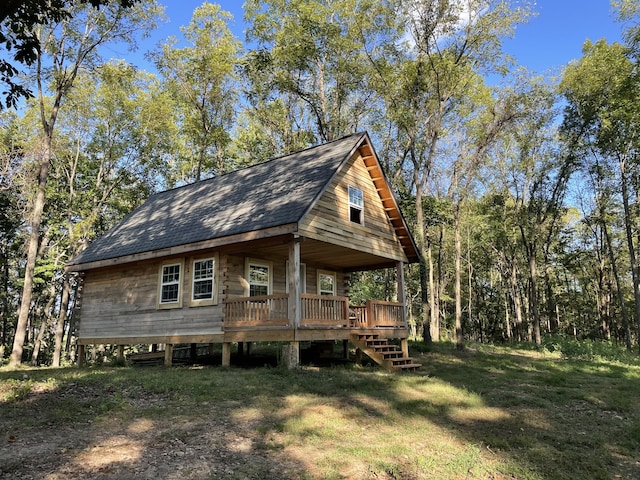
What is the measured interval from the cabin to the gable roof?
6 cm

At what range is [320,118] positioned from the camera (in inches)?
1068

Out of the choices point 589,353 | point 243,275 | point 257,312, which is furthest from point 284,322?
point 589,353

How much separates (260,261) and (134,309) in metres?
5.06

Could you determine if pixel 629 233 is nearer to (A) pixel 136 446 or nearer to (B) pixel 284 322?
(B) pixel 284 322

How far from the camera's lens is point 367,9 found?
2389 cm

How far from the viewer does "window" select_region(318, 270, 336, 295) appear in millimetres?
18337

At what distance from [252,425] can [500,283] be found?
1836 inches

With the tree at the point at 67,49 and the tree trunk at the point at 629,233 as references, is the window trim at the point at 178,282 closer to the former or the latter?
the tree at the point at 67,49

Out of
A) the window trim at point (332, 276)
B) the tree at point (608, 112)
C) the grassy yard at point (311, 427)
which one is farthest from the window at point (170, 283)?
the tree at point (608, 112)

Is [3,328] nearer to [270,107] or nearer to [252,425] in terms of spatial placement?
[270,107]

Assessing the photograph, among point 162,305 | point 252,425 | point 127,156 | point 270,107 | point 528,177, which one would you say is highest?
point 270,107

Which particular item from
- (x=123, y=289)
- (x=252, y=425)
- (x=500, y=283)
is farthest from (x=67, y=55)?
(x=500, y=283)

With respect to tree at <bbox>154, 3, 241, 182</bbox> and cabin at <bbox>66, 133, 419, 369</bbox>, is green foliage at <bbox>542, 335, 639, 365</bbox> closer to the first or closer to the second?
cabin at <bbox>66, 133, 419, 369</bbox>

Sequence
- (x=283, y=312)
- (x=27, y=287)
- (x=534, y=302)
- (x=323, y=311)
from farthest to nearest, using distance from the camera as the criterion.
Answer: (x=534, y=302)
(x=27, y=287)
(x=323, y=311)
(x=283, y=312)
